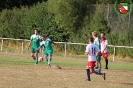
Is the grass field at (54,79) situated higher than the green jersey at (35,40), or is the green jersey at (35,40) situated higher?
the green jersey at (35,40)

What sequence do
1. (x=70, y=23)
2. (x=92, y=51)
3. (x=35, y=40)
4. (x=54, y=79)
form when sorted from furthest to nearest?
(x=70, y=23)
(x=35, y=40)
(x=54, y=79)
(x=92, y=51)

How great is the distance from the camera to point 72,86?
1889 cm

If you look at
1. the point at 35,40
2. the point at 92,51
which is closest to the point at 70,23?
the point at 35,40

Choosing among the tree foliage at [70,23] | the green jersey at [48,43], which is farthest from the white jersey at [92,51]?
the tree foliage at [70,23]

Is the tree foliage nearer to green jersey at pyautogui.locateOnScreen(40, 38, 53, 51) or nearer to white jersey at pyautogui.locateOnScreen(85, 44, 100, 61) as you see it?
green jersey at pyautogui.locateOnScreen(40, 38, 53, 51)

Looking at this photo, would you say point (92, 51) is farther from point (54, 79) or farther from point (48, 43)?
point (48, 43)

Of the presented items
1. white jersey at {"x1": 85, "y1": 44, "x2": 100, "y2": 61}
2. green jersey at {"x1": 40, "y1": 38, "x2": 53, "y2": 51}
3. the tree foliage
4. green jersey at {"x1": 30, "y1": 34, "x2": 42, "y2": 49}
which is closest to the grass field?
white jersey at {"x1": 85, "y1": 44, "x2": 100, "y2": 61}

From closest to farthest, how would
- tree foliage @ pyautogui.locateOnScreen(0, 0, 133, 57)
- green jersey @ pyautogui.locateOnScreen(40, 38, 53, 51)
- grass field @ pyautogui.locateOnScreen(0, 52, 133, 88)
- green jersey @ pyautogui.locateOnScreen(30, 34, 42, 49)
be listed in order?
1. grass field @ pyautogui.locateOnScreen(0, 52, 133, 88)
2. green jersey @ pyautogui.locateOnScreen(40, 38, 53, 51)
3. green jersey @ pyautogui.locateOnScreen(30, 34, 42, 49)
4. tree foliage @ pyautogui.locateOnScreen(0, 0, 133, 57)

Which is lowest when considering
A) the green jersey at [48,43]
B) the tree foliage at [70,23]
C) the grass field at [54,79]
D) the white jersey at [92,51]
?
the grass field at [54,79]

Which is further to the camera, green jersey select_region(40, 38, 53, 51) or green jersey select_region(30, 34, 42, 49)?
green jersey select_region(30, 34, 42, 49)

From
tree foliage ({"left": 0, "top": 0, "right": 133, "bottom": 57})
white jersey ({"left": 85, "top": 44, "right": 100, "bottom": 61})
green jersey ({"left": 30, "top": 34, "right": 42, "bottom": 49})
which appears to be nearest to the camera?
white jersey ({"left": 85, "top": 44, "right": 100, "bottom": 61})

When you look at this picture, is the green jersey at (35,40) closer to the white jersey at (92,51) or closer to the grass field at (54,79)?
the grass field at (54,79)

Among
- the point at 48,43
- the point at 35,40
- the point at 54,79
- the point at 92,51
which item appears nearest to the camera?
the point at 92,51

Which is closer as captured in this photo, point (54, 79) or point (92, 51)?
point (92, 51)
